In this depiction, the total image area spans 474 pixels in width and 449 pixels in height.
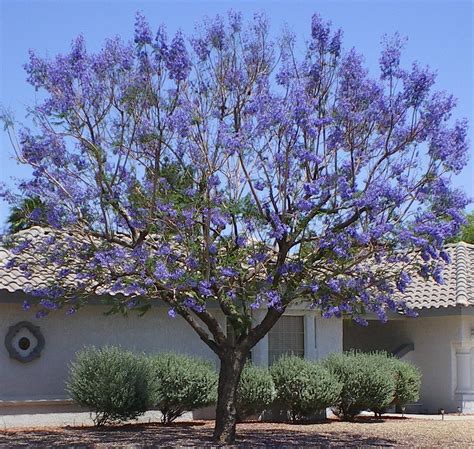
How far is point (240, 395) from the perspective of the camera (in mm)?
19859

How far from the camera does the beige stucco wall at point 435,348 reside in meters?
24.7

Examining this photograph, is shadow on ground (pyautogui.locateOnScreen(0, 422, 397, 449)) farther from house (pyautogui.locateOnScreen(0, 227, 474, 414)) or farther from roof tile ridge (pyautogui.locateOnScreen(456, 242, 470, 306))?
roof tile ridge (pyautogui.locateOnScreen(456, 242, 470, 306))

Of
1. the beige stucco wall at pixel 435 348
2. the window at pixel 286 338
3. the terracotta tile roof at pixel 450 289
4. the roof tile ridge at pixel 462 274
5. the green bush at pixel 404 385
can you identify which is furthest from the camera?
the beige stucco wall at pixel 435 348

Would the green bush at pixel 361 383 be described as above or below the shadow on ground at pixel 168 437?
above

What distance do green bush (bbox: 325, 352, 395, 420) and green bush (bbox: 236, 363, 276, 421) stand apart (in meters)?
1.75

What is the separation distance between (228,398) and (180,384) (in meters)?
3.50

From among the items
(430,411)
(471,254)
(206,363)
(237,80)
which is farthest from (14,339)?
(471,254)

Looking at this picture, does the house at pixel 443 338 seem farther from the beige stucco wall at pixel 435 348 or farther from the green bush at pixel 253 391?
the green bush at pixel 253 391

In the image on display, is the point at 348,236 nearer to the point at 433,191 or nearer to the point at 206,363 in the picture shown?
the point at 433,191

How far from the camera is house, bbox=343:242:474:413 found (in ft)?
79.6

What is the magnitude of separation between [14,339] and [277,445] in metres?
6.74

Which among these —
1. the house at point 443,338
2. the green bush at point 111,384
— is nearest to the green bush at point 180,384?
the green bush at point 111,384

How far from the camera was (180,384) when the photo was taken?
772 inches

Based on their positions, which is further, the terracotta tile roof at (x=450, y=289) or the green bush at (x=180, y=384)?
the terracotta tile roof at (x=450, y=289)
